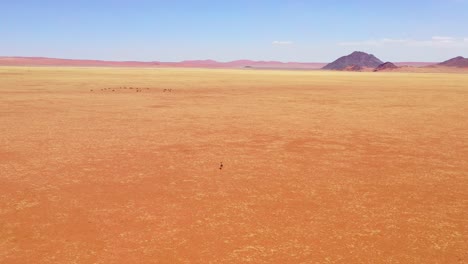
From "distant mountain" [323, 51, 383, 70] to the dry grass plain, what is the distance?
5941 inches

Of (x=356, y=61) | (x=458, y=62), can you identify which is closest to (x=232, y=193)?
(x=458, y=62)

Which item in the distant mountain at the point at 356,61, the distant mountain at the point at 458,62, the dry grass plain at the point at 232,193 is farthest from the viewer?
the distant mountain at the point at 356,61

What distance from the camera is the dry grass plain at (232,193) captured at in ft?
13.8

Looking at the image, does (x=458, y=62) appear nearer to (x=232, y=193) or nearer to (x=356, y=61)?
(x=356, y=61)

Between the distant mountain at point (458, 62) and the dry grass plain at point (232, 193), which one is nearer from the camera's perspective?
the dry grass plain at point (232, 193)

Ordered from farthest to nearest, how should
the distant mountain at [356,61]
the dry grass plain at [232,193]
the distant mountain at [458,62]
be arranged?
the distant mountain at [356,61] < the distant mountain at [458,62] < the dry grass plain at [232,193]

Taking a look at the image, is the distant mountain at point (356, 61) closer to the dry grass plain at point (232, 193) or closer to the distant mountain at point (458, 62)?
the distant mountain at point (458, 62)

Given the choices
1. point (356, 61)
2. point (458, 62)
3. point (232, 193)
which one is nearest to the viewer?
point (232, 193)

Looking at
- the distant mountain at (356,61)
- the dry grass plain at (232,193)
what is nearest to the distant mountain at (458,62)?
the distant mountain at (356,61)

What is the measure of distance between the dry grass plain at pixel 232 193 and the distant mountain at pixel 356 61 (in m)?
151

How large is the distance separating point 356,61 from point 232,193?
161 meters

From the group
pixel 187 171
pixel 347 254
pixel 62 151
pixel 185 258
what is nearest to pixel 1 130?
pixel 62 151

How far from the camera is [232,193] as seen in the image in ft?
19.4

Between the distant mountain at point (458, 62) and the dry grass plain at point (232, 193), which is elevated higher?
the distant mountain at point (458, 62)
